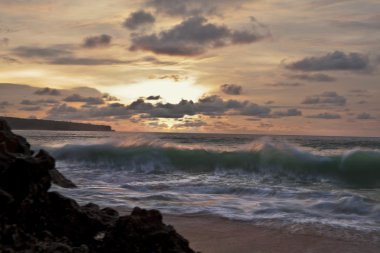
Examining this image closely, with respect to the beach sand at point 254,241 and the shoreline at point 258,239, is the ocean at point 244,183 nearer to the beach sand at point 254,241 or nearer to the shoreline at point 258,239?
the shoreline at point 258,239

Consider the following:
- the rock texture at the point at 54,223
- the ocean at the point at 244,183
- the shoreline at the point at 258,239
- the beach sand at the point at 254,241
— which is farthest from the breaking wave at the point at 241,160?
the rock texture at the point at 54,223

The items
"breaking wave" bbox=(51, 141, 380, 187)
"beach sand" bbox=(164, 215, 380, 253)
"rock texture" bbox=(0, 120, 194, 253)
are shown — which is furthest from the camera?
"breaking wave" bbox=(51, 141, 380, 187)

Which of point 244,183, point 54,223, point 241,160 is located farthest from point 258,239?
point 241,160

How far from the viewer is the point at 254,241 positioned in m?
6.23

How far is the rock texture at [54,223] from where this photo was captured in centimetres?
367

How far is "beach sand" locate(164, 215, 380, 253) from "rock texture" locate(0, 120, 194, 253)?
5.66 ft

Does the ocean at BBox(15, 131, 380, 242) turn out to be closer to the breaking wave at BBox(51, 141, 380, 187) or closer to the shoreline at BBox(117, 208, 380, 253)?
the breaking wave at BBox(51, 141, 380, 187)

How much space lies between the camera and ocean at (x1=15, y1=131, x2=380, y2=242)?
819 cm

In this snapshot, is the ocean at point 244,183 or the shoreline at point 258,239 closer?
the shoreline at point 258,239

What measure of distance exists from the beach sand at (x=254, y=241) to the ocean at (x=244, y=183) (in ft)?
1.34

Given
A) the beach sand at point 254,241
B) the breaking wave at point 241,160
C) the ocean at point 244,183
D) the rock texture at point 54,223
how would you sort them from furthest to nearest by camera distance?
the breaking wave at point 241,160 < the ocean at point 244,183 < the beach sand at point 254,241 < the rock texture at point 54,223

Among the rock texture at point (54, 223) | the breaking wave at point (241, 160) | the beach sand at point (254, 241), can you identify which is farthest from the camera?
the breaking wave at point (241, 160)

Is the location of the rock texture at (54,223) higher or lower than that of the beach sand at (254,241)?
higher

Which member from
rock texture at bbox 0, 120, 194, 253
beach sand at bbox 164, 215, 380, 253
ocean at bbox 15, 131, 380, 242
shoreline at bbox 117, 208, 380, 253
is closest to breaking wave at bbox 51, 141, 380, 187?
ocean at bbox 15, 131, 380, 242
